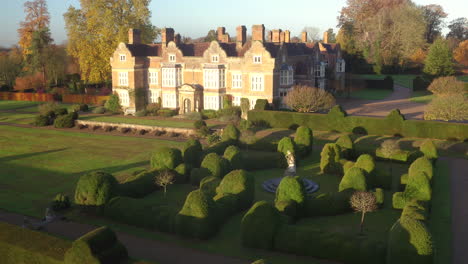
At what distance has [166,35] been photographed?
1930 inches

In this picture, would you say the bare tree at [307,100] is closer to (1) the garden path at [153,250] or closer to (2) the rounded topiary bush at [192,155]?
(2) the rounded topiary bush at [192,155]

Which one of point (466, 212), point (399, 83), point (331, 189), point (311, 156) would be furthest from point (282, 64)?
point (399, 83)

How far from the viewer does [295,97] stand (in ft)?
129

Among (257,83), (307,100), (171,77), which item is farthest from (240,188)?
(171,77)

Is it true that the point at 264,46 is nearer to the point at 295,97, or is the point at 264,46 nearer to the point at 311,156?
the point at 295,97

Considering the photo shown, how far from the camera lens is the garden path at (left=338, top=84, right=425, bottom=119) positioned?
44.0 metres

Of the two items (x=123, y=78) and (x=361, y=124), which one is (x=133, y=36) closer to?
(x=123, y=78)

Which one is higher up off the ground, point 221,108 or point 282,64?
point 282,64

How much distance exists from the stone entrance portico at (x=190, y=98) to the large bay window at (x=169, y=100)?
1435 millimetres

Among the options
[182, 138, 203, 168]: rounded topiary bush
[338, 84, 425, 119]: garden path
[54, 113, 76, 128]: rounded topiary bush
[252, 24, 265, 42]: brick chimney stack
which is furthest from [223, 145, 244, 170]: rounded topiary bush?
[338, 84, 425, 119]: garden path

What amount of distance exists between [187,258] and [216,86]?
1255 inches

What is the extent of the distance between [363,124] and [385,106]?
15383 millimetres

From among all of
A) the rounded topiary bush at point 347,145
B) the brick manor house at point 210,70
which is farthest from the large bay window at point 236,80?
the rounded topiary bush at point 347,145

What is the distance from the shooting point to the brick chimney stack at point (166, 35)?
4894cm
